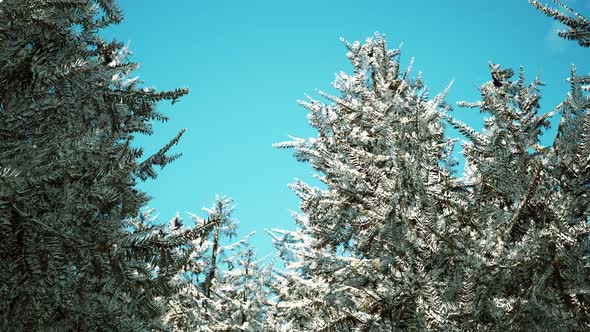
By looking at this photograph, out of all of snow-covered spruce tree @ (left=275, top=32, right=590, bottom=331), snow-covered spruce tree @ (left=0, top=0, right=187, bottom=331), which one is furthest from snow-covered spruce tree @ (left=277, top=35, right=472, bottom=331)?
snow-covered spruce tree @ (left=0, top=0, right=187, bottom=331)

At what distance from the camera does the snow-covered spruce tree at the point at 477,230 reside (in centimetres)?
306

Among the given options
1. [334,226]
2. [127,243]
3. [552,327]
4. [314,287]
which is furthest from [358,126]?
[127,243]

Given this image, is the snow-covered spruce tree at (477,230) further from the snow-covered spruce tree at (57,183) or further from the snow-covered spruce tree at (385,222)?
the snow-covered spruce tree at (57,183)

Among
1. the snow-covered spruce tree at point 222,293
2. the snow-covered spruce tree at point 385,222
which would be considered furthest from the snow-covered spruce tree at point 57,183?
the snow-covered spruce tree at point 222,293

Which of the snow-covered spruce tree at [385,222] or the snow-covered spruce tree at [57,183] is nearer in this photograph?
the snow-covered spruce tree at [57,183]

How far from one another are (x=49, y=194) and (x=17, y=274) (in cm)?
49

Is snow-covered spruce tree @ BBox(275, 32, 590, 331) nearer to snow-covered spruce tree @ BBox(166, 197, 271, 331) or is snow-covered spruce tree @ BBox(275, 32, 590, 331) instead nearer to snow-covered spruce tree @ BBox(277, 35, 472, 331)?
snow-covered spruce tree @ BBox(277, 35, 472, 331)

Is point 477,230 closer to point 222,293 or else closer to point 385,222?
point 385,222

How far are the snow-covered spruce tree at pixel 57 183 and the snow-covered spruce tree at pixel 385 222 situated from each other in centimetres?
188

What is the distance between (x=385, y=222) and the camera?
154 inches

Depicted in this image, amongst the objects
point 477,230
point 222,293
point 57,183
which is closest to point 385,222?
A: point 477,230

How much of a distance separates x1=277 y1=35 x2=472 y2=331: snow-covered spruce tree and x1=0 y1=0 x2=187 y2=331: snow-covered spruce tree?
1880mm

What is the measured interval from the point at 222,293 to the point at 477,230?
9.19 m

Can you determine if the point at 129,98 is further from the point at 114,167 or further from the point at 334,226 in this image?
the point at 334,226
